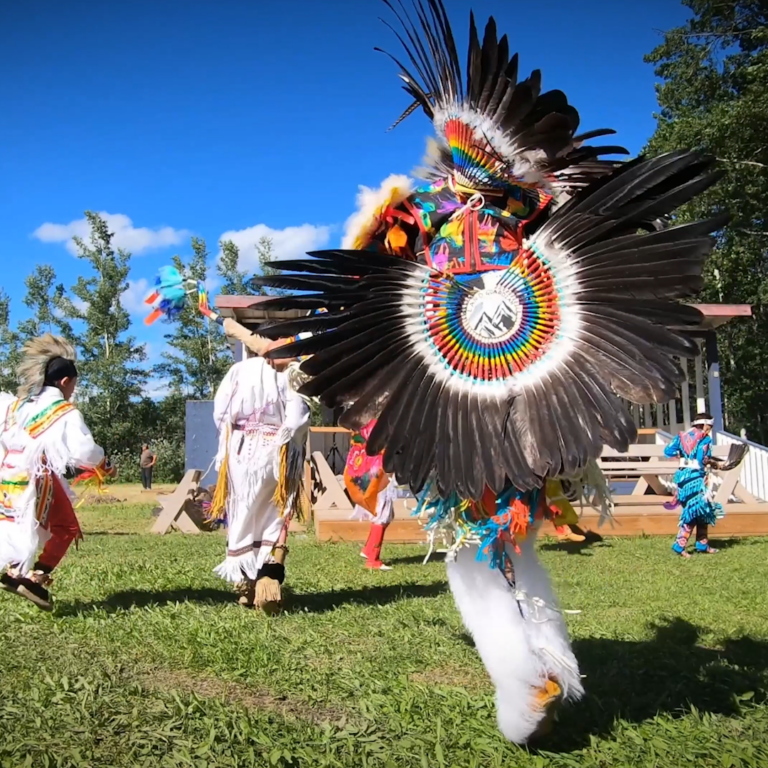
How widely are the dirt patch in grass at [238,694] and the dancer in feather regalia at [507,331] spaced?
0.74 meters

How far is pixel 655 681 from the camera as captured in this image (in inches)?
135

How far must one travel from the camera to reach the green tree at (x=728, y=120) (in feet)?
56.3

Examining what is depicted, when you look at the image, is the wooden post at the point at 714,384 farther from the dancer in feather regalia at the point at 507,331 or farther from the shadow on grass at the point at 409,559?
the dancer in feather regalia at the point at 507,331

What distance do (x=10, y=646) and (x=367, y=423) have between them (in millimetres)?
2231

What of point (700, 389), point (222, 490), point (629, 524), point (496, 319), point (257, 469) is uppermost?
point (496, 319)

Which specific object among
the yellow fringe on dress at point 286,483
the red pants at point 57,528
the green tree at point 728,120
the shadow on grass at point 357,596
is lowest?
the shadow on grass at point 357,596

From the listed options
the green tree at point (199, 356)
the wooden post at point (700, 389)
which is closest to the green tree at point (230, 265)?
the green tree at point (199, 356)

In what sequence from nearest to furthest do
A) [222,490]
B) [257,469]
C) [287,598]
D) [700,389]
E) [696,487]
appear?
1. [257,469]
2. [222,490]
3. [287,598]
4. [696,487]
5. [700,389]

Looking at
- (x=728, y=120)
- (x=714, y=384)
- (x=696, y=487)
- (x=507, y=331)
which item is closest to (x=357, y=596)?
(x=507, y=331)

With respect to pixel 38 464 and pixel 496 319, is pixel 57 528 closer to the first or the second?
pixel 38 464

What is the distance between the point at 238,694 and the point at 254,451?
67.3 inches

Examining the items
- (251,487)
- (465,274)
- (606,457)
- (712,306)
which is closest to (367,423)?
(465,274)

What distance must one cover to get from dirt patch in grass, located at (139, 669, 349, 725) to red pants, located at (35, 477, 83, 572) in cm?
145

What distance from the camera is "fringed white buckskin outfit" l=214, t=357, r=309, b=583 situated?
4.68 m
